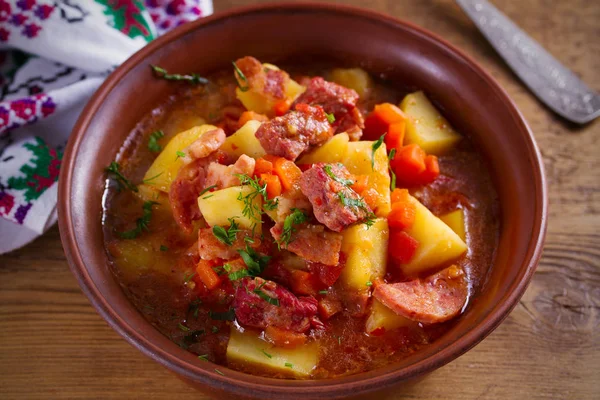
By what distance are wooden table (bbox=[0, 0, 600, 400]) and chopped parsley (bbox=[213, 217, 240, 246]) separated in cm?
78

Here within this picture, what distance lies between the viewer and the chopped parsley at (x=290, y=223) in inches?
104

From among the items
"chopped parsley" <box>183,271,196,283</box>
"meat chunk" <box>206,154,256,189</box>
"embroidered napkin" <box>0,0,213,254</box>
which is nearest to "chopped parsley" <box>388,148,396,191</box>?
"meat chunk" <box>206,154,256,189</box>

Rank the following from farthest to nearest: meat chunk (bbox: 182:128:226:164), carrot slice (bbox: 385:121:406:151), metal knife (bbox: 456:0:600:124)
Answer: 1. metal knife (bbox: 456:0:600:124)
2. carrot slice (bbox: 385:121:406:151)
3. meat chunk (bbox: 182:128:226:164)

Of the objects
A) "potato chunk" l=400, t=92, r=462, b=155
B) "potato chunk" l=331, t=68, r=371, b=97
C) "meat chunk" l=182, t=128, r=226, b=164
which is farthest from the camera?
"potato chunk" l=331, t=68, r=371, b=97

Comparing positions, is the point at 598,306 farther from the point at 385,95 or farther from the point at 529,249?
the point at 385,95

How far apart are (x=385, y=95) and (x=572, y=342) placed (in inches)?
63.9

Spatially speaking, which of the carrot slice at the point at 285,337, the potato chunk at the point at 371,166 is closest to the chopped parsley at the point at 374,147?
the potato chunk at the point at 371,166

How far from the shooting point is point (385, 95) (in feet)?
11.8

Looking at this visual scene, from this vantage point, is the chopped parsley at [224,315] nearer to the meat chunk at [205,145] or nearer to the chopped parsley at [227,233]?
the chopped parsley at [227,233]

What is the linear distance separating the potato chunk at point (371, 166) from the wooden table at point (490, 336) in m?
0.91

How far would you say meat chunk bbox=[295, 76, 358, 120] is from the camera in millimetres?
3160

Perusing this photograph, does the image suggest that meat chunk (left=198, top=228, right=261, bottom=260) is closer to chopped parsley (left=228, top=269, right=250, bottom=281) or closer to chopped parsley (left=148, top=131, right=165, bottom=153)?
chopped parsley (left=228, top=269, right=250, bottom=281)

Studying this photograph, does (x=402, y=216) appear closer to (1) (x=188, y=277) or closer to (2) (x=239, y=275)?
(2) (x=239, y=275)

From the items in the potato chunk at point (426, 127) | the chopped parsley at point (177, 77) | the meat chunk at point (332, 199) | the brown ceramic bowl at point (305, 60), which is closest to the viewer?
the brown ceramic bowl at point (305, 60)
